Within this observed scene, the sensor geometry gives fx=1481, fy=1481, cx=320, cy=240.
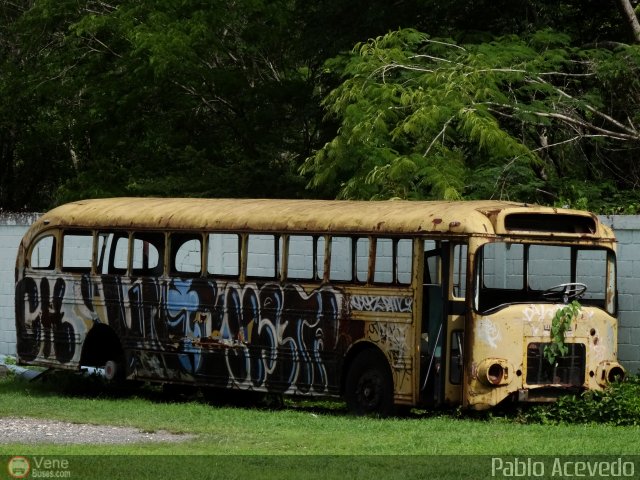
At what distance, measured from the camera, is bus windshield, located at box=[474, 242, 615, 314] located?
50.8 ft

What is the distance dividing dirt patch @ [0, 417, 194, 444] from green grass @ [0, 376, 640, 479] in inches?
11.3

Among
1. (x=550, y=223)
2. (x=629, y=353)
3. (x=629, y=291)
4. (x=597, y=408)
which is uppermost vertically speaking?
(x=550, y=223)

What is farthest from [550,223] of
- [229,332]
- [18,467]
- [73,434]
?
[18,467]

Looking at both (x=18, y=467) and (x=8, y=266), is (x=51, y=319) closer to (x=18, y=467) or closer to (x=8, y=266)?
(x=8, y=266)

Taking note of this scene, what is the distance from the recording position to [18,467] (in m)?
10.4

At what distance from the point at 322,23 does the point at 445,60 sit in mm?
7013

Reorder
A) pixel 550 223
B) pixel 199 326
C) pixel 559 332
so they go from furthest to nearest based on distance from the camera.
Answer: pixel 199 326, pixel 550 223, pixel 559 332

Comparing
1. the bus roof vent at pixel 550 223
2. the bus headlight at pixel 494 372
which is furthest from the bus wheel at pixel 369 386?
the bus roof vent at pixel 550 223

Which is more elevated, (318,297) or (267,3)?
(267,3)

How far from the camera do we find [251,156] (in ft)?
100

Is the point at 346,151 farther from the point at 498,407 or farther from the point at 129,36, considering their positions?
the point at 129,36

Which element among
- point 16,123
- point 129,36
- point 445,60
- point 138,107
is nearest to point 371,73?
point 445,60

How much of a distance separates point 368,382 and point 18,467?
18.7 ft

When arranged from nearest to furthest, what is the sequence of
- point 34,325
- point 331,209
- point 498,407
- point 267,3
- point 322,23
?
1. point 498,407
2. point 331,209
3. point 34,325
4. point 322,23
5. point 267,3
